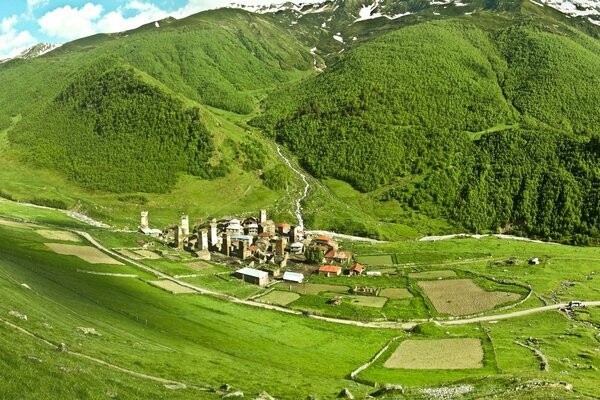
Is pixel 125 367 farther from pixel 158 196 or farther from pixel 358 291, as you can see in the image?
pixel 158 196

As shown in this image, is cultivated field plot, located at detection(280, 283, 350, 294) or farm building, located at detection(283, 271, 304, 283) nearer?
cultivated field plot, located at detection(280, 283, 350, 294)

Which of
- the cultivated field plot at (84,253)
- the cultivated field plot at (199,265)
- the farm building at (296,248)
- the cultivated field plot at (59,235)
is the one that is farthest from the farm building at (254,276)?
the cultivated field plot at (59,235)

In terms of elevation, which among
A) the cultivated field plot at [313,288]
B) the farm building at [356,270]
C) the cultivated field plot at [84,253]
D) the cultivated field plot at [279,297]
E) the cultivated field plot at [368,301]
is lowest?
the farm building at [356,270]

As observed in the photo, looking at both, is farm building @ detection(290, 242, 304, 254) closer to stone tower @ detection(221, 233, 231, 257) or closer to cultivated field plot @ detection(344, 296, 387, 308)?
stone tower @ detection(221, 233, 231, 257)

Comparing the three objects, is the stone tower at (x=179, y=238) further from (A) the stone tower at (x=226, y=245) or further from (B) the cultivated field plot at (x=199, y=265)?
(B) the cultivated field plot at (x=199, y=265)

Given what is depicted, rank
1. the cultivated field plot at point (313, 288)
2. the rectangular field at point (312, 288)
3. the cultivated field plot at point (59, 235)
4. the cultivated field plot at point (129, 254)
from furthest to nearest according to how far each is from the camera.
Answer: the cultivated field plot at point (129, 254), the cultivated field plot at point (59, 235), the rectangular field at point (312, 288), the cultivated field plot at point (313, 288)

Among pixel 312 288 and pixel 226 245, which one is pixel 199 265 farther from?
pixel 312 288

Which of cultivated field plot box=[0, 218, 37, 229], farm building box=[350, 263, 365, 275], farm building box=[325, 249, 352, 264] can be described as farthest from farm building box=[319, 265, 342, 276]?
cultivated field plot box=[0, 218, 37, 229]
